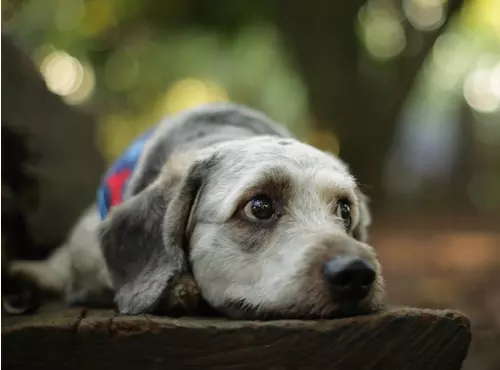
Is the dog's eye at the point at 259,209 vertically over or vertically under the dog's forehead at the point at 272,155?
under

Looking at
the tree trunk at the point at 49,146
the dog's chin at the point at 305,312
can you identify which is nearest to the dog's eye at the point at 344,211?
the dog's chin at the point at 305,312

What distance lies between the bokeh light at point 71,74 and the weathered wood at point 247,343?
508cm

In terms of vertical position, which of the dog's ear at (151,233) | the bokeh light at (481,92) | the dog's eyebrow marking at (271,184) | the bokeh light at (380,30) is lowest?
the dog's ear at (151,233)

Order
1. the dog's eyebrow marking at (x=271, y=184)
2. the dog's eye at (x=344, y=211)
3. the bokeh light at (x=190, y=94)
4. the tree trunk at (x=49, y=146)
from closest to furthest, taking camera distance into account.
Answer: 1. the dog's eyebrow marking at (x=271, y=184)
2. the dog's eye at (x=344, y=211)
3. the tree trunk at (x=49, y=146)
4. the bokeh light at (x=190, y=94)

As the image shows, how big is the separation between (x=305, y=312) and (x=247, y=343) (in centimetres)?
31

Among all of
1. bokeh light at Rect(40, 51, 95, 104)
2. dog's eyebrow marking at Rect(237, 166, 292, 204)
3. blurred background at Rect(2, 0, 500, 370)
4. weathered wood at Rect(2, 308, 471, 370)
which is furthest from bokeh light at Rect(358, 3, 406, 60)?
weathered wood at Rect(2, 308, 471, 370)

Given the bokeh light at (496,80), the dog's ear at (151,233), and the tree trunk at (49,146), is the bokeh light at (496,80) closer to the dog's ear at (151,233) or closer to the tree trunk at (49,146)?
the tree trunk at (49,146)

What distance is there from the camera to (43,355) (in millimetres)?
2258

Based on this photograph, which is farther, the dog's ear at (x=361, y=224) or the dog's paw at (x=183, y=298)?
the dog's ear at (x=361, y=224)

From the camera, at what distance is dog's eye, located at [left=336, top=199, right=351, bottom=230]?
3092 millimetres

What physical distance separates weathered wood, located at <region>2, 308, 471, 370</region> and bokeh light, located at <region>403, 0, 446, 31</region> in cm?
633

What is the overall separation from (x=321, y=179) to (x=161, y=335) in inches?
39.2

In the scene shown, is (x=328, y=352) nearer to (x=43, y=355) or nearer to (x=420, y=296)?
(x=43, y=355)

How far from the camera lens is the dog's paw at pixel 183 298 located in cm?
276
